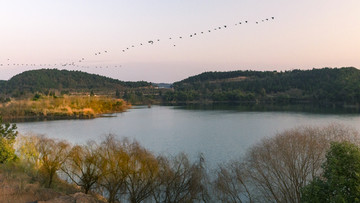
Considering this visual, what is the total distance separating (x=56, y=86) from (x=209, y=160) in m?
125

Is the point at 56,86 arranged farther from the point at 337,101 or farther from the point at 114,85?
the point at 337,101

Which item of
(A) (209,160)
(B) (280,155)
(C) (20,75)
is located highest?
(C) (20,75)

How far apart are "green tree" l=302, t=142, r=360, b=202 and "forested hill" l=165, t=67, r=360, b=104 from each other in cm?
9628

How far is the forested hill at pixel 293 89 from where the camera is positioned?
105 m

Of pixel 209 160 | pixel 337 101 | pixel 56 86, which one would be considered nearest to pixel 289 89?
pixel 337 101

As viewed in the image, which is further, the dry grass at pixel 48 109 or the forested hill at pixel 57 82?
the forested hill at pixel 57 82

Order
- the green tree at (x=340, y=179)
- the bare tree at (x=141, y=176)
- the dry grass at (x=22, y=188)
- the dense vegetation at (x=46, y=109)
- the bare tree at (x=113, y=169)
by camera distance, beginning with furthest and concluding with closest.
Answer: the dense vegetation at (x=46, y=109) → the bare tree at (x=113, y=169) → the bare tree at (x=141, y=176) → the dry grass at (x=22, y=188) → the green tree at (x=340, y=179)

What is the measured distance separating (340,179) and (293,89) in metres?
128

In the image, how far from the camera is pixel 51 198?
16.9 m

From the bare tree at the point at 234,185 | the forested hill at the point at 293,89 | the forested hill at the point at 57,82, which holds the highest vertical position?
the forested hill at the point at 57,82

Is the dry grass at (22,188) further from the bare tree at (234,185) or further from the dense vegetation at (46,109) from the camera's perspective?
the dense vegetation at (46,109)

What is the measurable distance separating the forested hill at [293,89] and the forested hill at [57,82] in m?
38.0

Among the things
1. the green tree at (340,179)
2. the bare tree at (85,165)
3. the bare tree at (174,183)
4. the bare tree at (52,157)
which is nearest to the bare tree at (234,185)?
the bare tree at (174,183)

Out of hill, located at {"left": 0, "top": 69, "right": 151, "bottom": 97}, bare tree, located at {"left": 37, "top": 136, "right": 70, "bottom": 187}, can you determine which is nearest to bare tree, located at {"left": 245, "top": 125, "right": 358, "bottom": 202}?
bare tree, located at {"left": 37, "top": 136, "right": 70, "bottom": 187}
